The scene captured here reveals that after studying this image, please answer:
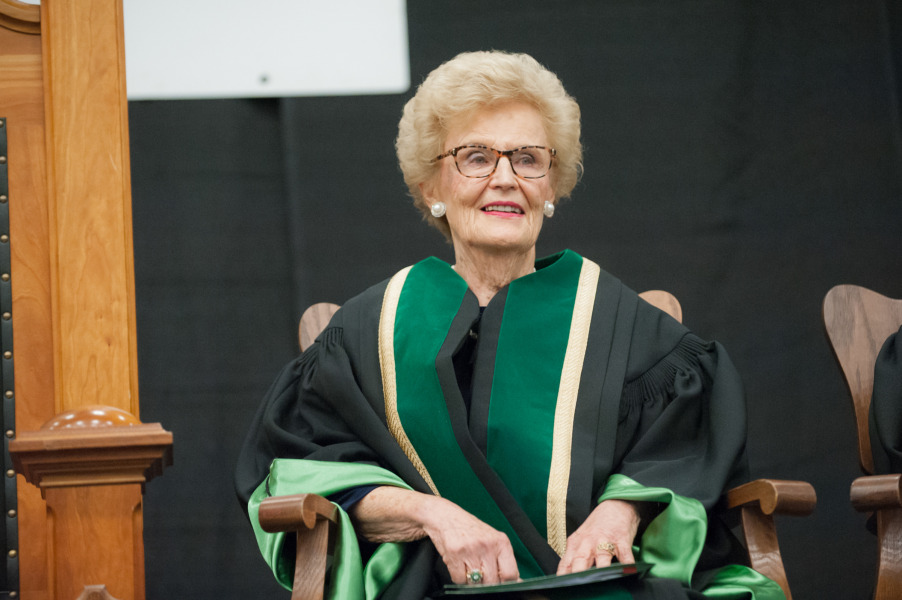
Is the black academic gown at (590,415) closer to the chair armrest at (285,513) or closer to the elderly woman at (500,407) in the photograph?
the elderly woman at (500,407)

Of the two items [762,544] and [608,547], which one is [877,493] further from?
[608,547]

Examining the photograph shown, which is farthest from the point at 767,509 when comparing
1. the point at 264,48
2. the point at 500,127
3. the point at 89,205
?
the point at 264,48

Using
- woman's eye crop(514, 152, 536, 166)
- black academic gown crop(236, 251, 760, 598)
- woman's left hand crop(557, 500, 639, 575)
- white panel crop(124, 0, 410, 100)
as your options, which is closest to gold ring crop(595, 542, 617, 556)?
woman's left hand crop(557, 500, 639, 575)

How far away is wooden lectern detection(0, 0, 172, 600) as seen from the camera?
2.41 meters

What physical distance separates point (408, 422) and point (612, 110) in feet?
5.25

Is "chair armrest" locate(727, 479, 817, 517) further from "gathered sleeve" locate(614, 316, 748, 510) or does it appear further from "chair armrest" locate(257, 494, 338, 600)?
"chair armrest" locate(257, 494, 338, 600)

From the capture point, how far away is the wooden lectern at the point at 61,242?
94.8 inches

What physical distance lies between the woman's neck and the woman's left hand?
0.66 m

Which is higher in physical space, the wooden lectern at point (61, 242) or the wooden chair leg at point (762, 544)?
the wooden lectern at point (61, 242)

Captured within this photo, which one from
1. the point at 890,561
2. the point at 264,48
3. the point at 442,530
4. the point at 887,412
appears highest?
the point at 264,48

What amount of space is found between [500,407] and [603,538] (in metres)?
0.40

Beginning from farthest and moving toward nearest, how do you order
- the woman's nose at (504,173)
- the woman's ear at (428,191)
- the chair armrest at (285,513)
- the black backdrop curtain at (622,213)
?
1. the black backdrop curtain at (622,213)
2. the woman's ear at (428,191)
3. the woman's nose at (504,173)
4. the chair armrest at (285,513)

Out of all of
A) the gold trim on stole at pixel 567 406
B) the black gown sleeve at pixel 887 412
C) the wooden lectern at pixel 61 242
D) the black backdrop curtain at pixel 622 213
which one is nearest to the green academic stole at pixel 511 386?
the gold trim on stole at pixel 567 406

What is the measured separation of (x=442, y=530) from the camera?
2.25 metres
